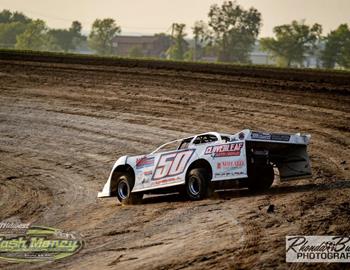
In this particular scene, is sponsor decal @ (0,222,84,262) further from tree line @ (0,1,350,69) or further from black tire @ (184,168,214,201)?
tree line @ (0,1,350,69)

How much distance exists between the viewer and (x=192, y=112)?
2472 centimetres

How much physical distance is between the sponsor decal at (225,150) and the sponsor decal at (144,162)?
5.51 feet

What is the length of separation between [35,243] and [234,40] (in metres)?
107

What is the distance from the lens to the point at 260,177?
43.6 ft

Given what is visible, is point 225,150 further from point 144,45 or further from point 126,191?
point 144,45

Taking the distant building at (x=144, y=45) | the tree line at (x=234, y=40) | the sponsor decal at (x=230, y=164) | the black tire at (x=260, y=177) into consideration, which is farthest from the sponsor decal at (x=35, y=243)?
the distant building at (x=144, y=45)

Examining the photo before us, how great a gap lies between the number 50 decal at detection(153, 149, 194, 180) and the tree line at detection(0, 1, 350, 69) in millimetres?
79842

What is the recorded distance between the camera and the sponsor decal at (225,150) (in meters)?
12.7

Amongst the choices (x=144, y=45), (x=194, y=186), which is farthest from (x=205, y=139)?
(x=144, y=45)

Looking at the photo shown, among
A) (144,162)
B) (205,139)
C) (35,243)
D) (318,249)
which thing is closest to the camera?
(318,249)

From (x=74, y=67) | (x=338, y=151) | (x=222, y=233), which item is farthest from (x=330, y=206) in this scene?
(x=74, y=67)

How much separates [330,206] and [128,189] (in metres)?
5.13

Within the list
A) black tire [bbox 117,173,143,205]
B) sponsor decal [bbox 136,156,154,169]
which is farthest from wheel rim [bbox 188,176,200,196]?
black tire [bbox 117,173,143,205]

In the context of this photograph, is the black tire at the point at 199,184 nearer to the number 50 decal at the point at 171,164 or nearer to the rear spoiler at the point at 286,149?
the number 50 decal at the point at 171,164
